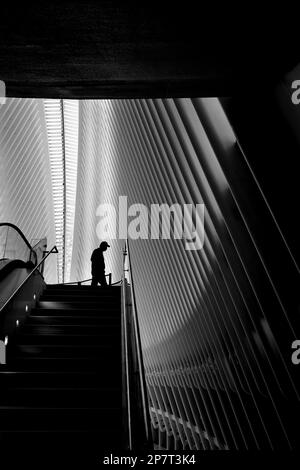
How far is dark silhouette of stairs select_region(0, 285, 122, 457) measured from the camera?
3441 millimetres

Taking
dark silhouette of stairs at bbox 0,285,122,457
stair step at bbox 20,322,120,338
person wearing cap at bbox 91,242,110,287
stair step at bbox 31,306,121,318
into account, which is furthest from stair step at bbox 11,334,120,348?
person wearing cap at bbox 91,242,110,287

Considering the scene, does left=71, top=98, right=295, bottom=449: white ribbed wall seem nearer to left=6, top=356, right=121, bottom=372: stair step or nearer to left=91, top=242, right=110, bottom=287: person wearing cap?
left=91, top=242, right=110, bottom=287: person wearing cap

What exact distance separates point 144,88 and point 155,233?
668 centimetres

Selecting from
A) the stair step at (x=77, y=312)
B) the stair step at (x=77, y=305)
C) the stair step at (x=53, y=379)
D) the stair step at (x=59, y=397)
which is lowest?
the stair step at (x=59, y=397)

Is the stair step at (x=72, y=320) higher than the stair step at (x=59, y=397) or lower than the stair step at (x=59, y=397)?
higher

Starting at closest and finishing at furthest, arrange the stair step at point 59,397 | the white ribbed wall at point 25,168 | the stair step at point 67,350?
the stair step at point 59,397
the stair step at point 67,350
the white ribbed wall at point 25,168

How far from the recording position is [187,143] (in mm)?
6566

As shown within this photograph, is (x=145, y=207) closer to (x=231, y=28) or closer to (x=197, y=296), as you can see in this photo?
(x=197, y=296)

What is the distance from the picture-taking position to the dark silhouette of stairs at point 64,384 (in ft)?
11.3

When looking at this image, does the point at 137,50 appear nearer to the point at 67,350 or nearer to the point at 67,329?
the point at 67,350

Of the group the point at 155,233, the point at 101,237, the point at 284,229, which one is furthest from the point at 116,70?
the point at 101,237

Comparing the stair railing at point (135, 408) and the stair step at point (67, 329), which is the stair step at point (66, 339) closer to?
the stair step at point (67, 329)

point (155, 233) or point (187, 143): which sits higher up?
point (155, 233)

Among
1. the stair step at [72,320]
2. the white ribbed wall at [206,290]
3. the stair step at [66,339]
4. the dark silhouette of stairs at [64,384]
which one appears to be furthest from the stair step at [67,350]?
the white ribbed wall at [206,290]
